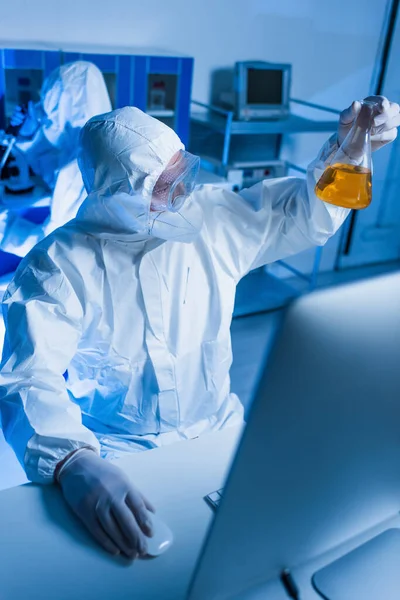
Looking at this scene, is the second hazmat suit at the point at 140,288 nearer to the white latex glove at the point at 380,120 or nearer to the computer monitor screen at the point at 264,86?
the white latex glove at the point at 380,120

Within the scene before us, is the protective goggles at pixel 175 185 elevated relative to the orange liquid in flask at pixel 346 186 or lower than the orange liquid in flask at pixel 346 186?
lower

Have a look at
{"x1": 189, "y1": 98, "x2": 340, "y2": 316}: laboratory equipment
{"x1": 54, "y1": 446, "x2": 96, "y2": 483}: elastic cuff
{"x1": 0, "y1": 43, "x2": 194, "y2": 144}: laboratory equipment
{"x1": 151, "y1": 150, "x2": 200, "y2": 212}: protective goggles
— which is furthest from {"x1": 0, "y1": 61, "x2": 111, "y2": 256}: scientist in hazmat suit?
→ {"x1": 54, "y1": 446, "x2": 96, "y2": 483}: elastic cuff

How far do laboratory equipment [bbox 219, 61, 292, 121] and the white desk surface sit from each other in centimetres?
221

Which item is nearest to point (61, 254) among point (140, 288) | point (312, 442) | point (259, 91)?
point (140, 288)

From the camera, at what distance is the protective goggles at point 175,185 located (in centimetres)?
120

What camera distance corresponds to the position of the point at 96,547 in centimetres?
77

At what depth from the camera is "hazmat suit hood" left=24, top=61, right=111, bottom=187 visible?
228 centimetres

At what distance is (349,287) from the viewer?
1.54 ft

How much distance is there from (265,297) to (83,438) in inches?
94.9

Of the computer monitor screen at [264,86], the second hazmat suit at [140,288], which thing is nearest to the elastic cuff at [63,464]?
the second hazmat suit at [140,288]

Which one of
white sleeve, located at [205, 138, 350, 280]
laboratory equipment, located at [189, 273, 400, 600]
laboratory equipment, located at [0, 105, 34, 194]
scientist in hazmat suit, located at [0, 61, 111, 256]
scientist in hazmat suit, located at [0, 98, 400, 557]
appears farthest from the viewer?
laboratory equipment, located at [0, 105, 34, 194]

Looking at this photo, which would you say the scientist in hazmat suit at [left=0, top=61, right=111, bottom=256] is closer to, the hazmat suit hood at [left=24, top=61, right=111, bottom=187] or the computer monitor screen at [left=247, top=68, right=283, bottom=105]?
the hazmat suit hood at [left=24, top=61, right=111, bottom=187]

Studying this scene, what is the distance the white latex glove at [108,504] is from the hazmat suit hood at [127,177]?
0.51 meters

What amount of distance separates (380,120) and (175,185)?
422 millimetres
